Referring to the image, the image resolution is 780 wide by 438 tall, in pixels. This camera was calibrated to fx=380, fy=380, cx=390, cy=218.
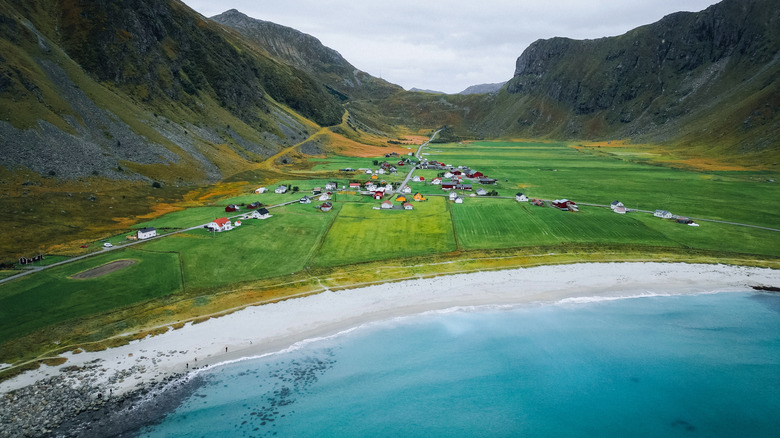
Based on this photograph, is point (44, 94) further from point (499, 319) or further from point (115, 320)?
point (499, 319)

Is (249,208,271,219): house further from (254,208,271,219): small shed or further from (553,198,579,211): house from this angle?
(553,198,579,211): house

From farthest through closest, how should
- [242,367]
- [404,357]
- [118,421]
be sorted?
1. [404,357]
2. [242,367]
3. [118,421]

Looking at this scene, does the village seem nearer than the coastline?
No

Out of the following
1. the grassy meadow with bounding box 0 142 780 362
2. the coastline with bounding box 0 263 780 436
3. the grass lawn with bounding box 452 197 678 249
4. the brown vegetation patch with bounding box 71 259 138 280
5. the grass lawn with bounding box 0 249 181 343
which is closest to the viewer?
the coastline with bounding box 0 263 780 436

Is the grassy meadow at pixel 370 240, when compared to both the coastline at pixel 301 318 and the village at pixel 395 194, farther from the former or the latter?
the coastline at pixel 301 318

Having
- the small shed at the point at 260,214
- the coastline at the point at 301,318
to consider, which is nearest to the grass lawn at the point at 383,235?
the coastline at the point at 301,318

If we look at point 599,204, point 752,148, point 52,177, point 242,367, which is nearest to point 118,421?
point 242,367

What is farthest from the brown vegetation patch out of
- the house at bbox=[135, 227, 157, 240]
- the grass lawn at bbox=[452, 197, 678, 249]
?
the grass lawn at bbox=[452, 197, 678, 249]
